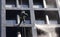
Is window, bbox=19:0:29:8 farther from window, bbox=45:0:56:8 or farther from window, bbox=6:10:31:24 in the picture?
window, bbox=45:0:56:8

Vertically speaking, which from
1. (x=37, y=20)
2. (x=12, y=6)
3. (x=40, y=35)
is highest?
(x=12, y=6)

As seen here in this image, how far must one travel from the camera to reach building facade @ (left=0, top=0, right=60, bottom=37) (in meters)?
6.99

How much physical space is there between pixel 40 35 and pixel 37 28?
250mm

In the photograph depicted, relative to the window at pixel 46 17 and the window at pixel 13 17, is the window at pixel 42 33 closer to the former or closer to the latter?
the window at pixel 46 17

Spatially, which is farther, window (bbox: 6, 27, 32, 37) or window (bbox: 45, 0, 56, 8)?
window (bbox: 45, 0, 56, 8)

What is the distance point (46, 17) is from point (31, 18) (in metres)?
0.53

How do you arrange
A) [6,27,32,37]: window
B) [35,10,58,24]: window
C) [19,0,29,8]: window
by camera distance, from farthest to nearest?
[19,0,29,8]: window → [35,10,58,24]: window → [6,27,32,37]: window

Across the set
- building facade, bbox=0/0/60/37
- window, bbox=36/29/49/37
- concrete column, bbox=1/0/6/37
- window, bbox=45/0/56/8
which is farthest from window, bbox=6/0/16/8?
window, bbox=36/29/49/37

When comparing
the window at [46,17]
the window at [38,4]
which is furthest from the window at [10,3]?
the window at [46,17]

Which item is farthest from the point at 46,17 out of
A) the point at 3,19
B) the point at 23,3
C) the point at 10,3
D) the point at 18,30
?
the point at 3,19

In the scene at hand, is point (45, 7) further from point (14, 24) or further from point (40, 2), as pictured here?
point (14, 24)

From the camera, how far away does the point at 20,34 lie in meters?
6.92

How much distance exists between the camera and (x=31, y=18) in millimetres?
7160

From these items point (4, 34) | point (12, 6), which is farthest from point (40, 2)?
point (4, 34)
